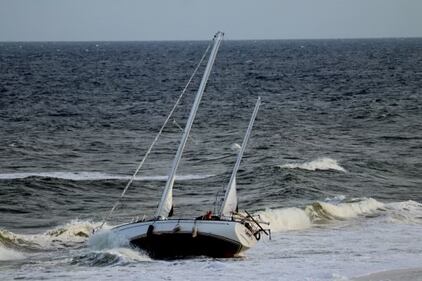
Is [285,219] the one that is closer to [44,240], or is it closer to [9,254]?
[44,240]

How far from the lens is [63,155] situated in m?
51.4

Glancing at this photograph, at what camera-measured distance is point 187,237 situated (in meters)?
25.0

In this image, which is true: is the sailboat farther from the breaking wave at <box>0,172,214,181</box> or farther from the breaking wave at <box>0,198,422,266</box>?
the breaking wave at <box>0,172,214,181</box>

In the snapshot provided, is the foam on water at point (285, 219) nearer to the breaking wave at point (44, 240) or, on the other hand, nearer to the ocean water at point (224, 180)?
the ocean water at point (224, 180)

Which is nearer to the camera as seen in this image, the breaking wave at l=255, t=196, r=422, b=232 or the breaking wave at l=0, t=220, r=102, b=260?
the breaking wave at l=0, t=220, r=102, b=260

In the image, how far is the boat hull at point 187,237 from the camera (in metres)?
25.0

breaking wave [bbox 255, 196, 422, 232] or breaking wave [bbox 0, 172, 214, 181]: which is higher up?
breaking wave [bbox 0, 172, 214, 181]

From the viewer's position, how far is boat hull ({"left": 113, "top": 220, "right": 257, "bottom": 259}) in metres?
25.0

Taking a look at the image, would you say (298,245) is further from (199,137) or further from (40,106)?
(40,106)

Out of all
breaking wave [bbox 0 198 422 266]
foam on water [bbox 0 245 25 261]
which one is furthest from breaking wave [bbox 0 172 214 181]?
foam on water [bbox 0 245 25 261]

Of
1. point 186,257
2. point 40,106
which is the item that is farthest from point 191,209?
point 40,106

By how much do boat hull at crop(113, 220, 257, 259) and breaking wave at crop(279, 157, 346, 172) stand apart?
21.5 metres

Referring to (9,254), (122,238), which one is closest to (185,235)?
(122,238)

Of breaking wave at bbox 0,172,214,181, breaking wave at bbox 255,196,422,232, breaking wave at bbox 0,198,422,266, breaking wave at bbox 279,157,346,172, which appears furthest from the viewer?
breaking wave at bbox 279,157,346,172
